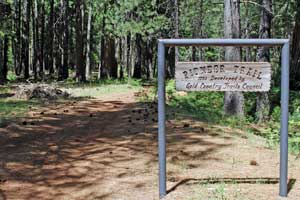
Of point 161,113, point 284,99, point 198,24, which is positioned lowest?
point 161,113

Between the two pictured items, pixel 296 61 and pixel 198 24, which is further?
pixel 198 24

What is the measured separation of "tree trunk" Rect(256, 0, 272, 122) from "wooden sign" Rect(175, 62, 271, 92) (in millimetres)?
7517

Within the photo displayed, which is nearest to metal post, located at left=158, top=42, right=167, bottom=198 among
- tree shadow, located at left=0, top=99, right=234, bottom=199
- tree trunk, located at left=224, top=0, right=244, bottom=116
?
tree shadow, located at left=0, top=99, right=234, bottom=199

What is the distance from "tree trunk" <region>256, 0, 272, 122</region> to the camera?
12.7m

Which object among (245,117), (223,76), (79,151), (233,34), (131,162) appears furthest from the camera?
(245,117)

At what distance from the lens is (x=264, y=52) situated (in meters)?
12.6

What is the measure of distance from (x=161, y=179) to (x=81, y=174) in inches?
65.5

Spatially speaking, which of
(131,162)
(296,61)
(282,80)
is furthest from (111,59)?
(282,80)

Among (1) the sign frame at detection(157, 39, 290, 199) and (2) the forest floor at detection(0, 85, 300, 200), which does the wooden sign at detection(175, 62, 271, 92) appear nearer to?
(1) the sign frame at detection(157, 39, 290, 199)

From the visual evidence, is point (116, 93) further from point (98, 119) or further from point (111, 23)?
point (111, 23)

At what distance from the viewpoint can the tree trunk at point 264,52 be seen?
12.7 meters

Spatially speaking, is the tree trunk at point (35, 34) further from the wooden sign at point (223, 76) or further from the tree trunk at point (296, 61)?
the wooden sign at point (223, 76)

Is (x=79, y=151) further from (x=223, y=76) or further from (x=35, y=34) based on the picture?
(x=35, y=34)

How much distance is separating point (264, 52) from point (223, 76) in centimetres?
764
